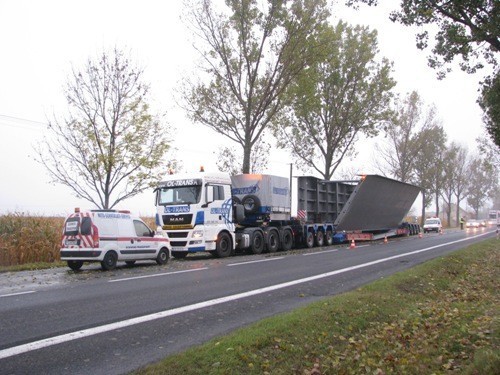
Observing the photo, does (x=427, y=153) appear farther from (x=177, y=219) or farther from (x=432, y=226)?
(x=177, y=219)

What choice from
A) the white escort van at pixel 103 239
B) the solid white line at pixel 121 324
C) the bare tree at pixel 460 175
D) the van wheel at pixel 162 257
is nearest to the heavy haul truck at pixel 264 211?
the van wheel at pixel 162 257

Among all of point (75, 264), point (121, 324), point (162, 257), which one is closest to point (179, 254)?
point (162, 257)

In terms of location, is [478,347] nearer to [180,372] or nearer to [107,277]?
[180,372]

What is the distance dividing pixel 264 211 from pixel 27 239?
9794 millimetres

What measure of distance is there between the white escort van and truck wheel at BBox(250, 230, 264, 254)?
603 centimetres

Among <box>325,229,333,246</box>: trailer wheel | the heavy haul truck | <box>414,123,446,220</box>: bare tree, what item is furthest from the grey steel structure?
<box>414,123,446,220</box>: bare tree

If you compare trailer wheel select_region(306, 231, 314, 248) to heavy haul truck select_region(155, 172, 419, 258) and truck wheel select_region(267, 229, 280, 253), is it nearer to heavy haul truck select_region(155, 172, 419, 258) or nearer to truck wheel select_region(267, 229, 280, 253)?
heavy haul truck select_region(155, 172, 419, 258)

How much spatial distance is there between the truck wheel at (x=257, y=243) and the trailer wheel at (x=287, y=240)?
5.70 feet

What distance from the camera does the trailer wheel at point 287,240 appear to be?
2220cm

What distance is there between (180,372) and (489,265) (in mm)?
13578

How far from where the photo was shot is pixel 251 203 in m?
20.6

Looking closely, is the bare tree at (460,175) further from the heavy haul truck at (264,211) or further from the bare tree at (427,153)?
the heavy haul truck at (264,211)

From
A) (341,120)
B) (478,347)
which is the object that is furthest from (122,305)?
(341,120)

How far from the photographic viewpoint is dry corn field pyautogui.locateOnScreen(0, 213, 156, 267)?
16.2m
